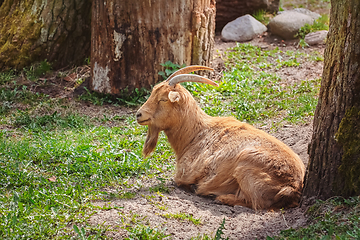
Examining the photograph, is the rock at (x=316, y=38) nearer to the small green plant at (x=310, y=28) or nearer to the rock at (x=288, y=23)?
the small green plant at (x=310, y=28)

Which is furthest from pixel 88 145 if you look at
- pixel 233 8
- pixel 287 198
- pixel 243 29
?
pixel 233 8

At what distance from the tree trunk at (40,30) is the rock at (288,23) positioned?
16.8 ft

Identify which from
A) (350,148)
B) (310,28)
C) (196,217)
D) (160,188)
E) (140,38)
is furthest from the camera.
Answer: (310,28)

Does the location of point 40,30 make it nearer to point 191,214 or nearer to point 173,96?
point 173,96

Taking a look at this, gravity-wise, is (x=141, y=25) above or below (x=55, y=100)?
above

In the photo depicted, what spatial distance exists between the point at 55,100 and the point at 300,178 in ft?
17.6

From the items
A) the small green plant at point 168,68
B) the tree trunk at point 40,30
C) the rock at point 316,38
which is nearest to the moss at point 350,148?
the small green plant at point 168,68

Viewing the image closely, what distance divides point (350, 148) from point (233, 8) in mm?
8918

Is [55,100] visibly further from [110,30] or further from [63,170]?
[63,170]

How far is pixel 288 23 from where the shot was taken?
10836 mm

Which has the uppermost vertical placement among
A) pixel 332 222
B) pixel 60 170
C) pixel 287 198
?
pixel 332 222

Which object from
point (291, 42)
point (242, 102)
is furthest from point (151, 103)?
point (291, 42)

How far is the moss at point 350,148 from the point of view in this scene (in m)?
3.78

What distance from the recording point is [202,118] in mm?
5660
